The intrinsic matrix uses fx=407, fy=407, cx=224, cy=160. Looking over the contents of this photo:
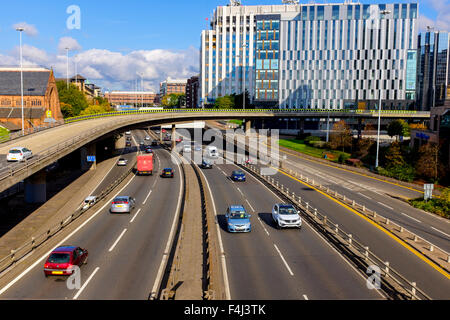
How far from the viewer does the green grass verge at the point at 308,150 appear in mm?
84938

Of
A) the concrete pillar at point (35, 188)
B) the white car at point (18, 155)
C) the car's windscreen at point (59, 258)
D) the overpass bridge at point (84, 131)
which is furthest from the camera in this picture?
the concrete pillar at point (35, 188)

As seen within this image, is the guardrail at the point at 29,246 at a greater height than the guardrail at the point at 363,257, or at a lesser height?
lesser

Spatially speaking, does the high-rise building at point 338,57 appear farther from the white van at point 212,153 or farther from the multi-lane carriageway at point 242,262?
the multi-lane carriageway at point 242,262

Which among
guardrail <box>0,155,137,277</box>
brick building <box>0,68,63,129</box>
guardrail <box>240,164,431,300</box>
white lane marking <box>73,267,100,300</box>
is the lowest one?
guardrail <box>0,155,137,277</box>

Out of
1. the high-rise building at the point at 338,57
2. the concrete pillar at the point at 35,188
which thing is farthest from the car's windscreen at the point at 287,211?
the high-rise building at the point at 338,57

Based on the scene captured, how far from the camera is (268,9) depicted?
19462cm

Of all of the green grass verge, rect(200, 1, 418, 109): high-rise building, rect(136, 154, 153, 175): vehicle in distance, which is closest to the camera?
rect(136, 154, 153, 175): vehicle in distance

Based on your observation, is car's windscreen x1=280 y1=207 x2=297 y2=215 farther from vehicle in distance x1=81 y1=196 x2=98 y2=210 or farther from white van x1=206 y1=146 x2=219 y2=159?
white van x1=206 y1=146 x2=219 y2=159

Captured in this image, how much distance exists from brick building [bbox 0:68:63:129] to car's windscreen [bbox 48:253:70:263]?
279 ft

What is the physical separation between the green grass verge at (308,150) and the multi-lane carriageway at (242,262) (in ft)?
156

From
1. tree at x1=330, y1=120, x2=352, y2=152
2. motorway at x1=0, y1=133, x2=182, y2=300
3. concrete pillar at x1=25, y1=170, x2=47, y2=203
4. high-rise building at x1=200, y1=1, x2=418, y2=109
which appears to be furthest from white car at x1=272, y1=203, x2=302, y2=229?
high-rise building at x1=200, y1=1, x2=418, y2=109

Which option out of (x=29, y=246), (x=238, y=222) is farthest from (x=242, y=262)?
(x=29, y=246)

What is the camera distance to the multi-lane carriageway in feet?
61.7

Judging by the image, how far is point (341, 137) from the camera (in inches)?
3494
